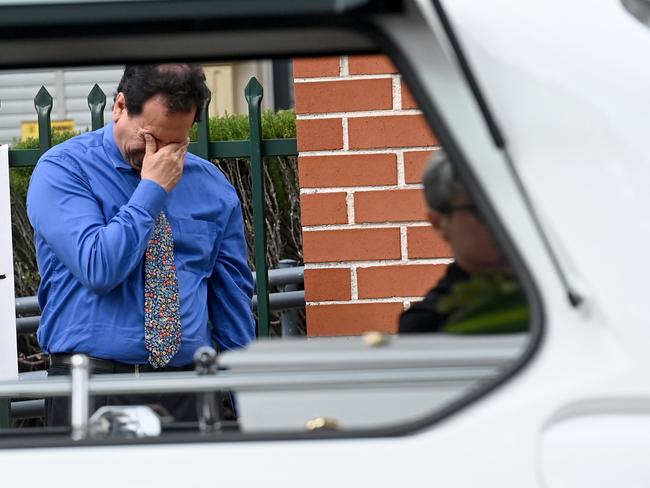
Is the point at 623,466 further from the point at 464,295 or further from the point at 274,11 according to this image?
the point at 274,11

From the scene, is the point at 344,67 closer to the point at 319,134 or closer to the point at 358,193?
the point at 319,134

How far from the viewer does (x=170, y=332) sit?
9.61ft

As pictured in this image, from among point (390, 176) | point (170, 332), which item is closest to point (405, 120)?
point (390, 176)

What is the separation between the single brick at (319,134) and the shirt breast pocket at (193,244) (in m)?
0.52

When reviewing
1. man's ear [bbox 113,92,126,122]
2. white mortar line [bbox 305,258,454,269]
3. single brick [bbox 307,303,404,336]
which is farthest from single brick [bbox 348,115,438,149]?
man's ear [bbox 113,92,126,122]

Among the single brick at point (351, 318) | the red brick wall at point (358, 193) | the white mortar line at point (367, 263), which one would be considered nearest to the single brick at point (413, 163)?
the red brick wall at point (358, 193)

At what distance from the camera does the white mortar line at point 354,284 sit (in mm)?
3438

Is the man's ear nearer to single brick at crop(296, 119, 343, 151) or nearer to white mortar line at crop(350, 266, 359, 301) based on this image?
single brick at crop(296, 119, 343, 151)

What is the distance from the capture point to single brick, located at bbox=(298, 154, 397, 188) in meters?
3.43

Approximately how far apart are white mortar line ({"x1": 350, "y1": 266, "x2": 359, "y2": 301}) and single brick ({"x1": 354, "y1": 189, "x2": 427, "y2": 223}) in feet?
0.46

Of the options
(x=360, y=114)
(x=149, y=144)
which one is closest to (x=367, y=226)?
(x=360, y=114)

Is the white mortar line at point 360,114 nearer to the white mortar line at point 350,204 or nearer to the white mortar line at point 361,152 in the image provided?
the white mortar line at point 361,152

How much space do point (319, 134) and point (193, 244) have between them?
61 centimetres

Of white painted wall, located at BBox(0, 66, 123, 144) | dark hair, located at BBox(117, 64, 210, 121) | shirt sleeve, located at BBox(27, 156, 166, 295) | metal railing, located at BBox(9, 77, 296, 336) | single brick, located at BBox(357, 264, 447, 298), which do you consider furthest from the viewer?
white painted wall, located at BBox(0, 66, 123, 144)
